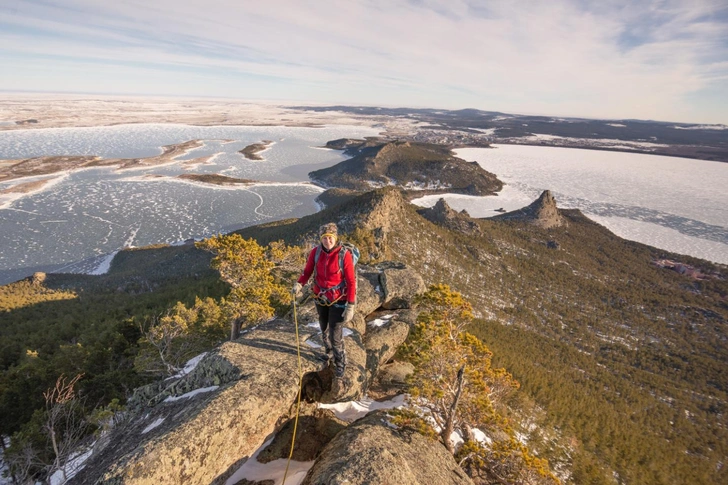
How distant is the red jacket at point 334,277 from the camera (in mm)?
8703

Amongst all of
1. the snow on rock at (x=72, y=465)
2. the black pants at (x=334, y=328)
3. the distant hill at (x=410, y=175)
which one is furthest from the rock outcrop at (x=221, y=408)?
the distant hill at (x=410, y=175)

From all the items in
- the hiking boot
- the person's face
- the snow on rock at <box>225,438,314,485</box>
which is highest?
the person's face

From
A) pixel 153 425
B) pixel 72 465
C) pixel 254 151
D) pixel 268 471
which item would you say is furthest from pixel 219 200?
pixel 268 471

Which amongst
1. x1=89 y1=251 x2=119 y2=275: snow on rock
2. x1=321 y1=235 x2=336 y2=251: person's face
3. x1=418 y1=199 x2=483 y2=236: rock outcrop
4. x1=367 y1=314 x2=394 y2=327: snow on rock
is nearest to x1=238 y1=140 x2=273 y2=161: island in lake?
x1=89 y1=251 x2=119 y2=275: snow on rock

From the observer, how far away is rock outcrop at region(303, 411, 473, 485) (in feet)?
20.3

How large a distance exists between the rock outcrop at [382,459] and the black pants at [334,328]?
183 cm

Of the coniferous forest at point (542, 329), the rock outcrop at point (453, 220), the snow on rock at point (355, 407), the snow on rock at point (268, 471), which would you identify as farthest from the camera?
the rock outcrop at point (453, 220)

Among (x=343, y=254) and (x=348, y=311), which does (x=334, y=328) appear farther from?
(x=343, y=254)

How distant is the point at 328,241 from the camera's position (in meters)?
8.70

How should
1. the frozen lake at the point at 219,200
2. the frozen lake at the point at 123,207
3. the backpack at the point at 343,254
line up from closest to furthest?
the backpack at the point at 343,254 < the frozen lake at the point at 123,207 < the frozen lake at the point at 219,200

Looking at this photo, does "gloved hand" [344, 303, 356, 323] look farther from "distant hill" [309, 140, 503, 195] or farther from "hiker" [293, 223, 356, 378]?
"distant hill" [309, 140, 503, 195]

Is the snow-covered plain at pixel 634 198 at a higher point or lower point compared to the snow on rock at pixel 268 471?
lower

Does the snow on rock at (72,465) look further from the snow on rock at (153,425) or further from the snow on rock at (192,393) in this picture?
the snow on rock at (153,425)

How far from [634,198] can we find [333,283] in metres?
167
